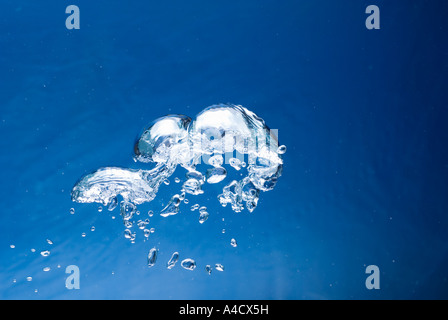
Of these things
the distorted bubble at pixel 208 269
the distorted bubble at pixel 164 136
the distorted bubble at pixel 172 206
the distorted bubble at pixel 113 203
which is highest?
the distorted bubble at pixel 164 136

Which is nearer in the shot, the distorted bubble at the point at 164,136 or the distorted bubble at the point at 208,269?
the distorted bubble at the point at 164,136

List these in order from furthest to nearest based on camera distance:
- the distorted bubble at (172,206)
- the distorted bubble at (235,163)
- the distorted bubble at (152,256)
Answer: the distorted bubble at (152,256), the distorted bubble at (172,206), the distorted bubble at (235,163)

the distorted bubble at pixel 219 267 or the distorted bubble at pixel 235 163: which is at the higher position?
the distorted bubble at pixel 235 163

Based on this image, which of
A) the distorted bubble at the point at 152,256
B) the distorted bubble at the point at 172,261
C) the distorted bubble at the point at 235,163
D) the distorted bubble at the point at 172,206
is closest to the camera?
the distorted bubble at the point at 235,163

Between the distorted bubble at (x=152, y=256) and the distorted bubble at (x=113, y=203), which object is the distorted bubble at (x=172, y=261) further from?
the distorted bubble at (x=113, y=203)

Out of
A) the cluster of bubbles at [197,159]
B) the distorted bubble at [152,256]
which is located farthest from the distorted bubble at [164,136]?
the distorted bubble at [152,256]

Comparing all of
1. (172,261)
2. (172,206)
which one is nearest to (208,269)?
(172,261)

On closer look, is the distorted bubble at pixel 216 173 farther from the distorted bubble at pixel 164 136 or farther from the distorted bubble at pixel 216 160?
the distorted bubble at pixel 164 136

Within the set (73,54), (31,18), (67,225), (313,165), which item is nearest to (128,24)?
(73,54)
